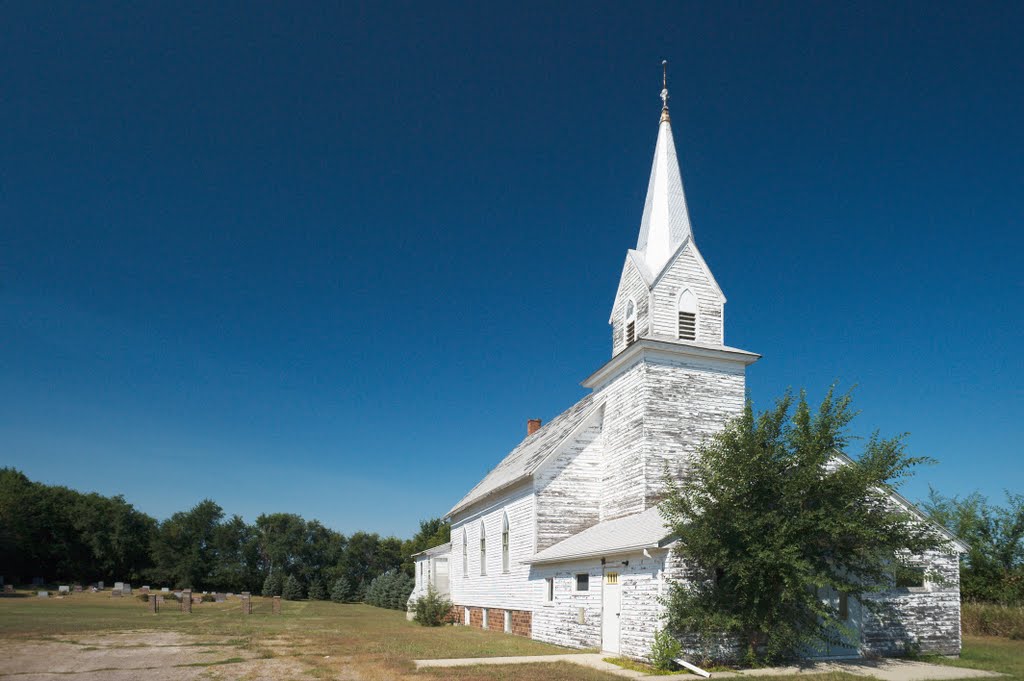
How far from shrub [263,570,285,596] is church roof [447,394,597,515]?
35.9 metres

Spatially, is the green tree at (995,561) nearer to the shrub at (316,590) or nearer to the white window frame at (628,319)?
the white window frame at (628,319)

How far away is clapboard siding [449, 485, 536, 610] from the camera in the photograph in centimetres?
2742

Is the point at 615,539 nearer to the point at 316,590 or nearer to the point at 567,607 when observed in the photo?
the point at 567,607

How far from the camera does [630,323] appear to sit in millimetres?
27391

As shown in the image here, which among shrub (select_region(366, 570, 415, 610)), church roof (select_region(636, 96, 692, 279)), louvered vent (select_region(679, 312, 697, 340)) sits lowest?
shrub (select_region(366, 570, 415, 610))

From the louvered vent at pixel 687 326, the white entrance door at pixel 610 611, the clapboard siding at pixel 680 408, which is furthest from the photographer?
the louvered vent at pixel 687 326

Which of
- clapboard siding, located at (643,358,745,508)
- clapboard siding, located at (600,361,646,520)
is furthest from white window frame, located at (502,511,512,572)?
clapboard siding, located at (643,358,745,508)

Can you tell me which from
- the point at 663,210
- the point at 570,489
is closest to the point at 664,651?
the point at 570,489

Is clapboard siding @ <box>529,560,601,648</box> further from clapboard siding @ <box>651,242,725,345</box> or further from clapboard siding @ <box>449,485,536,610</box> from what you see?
clapboard siding @ <box>651,242,725,345</box>

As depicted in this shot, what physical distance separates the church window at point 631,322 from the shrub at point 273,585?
52.3 metres

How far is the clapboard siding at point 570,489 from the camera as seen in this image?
2672 cm

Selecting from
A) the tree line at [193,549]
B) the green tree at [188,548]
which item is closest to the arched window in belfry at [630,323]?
the tree line at [193,549]

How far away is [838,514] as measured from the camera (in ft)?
56.5

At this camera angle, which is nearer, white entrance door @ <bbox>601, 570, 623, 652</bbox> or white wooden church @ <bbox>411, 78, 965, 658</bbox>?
white entrance door @ <bbox>601, 570, 623, 652</bbox>
